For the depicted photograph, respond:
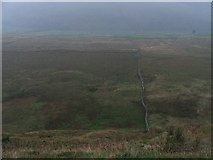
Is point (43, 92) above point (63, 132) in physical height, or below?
below

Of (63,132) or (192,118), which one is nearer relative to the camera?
(63,132)

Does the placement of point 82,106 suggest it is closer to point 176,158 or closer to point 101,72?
point 101,72

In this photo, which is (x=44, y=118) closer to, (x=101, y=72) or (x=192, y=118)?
(x=192, y=118)

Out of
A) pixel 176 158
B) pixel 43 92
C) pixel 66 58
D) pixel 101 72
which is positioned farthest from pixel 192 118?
pixel 66 58

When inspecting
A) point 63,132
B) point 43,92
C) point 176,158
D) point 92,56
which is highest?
point 176,158

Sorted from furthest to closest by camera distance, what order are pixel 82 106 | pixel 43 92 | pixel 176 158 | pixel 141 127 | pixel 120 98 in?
pixel 43 92 < pixel 120 98 < pixel 82 106 < pixel 141 127 < pixel 176 158

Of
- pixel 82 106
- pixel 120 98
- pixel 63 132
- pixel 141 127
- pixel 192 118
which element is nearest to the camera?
pixel 63 132
